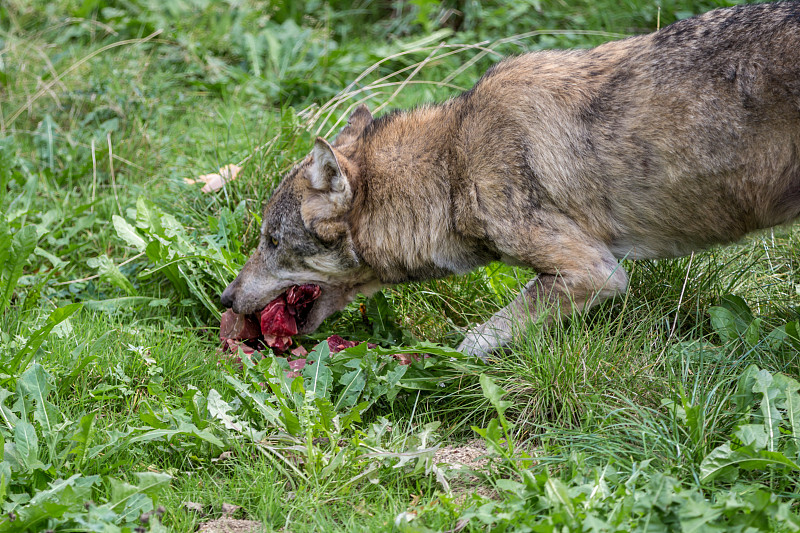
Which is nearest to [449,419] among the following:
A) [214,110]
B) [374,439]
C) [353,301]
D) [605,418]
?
[374,439]

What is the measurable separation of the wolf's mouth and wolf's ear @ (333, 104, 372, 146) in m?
0.99

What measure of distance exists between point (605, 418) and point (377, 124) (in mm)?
2322

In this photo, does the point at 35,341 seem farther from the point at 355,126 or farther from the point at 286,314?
the point at 355,126

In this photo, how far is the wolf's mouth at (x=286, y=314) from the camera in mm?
4805

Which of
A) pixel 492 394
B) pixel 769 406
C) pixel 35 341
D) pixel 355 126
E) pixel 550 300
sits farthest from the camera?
pixel 355 126

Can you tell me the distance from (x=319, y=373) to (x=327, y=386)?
0.33 ft

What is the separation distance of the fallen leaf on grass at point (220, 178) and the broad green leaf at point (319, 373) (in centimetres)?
218

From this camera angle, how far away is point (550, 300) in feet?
13.9

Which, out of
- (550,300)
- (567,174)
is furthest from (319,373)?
(567,174)

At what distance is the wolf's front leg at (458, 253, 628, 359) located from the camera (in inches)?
165

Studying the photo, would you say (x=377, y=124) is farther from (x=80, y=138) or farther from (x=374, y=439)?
(x=80, y=138)

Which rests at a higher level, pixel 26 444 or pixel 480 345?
pixel 26 444

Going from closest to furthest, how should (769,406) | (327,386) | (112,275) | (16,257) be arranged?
(769,406) → (327,386) → (16,257) → (112,275)

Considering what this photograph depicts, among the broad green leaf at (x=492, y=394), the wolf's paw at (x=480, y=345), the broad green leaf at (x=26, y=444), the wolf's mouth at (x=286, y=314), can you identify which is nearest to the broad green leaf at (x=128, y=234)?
the wolf's mouth at (x=286, y=314)
